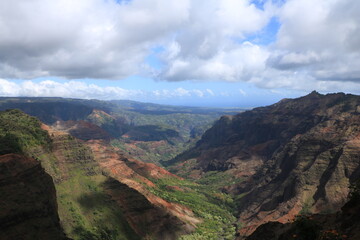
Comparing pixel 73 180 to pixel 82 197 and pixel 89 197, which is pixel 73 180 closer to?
pixel 82 197

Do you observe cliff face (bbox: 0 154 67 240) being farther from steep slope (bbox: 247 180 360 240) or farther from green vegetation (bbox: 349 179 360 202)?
green vegetation (bbox: 349 179 360 202)

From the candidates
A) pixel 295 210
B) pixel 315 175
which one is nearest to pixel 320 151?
pixel 315 175

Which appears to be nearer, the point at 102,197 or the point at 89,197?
the point at 89,197

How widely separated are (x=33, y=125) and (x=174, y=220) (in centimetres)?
8029

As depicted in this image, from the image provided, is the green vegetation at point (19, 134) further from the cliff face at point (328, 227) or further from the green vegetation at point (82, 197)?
the cliff face at point (328, 227)

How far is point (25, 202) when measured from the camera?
276 feet

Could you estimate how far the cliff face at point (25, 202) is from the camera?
255 ft

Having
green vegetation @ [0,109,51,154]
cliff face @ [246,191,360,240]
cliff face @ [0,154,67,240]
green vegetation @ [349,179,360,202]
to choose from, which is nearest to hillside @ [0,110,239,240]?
green vegetation @ [0,109,51,154]

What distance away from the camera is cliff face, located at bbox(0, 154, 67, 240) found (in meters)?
77.6

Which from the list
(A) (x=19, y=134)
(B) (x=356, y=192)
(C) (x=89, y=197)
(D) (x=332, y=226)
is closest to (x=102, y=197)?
(C) (x=89, y=197)

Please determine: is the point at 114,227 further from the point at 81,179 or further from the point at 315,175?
the point at 315,175

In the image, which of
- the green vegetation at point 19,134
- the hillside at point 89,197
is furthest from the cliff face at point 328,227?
the green vegetation at point 19,134

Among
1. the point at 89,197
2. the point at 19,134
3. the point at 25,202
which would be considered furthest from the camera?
the point at 89,197

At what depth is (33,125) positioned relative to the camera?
14362cm
